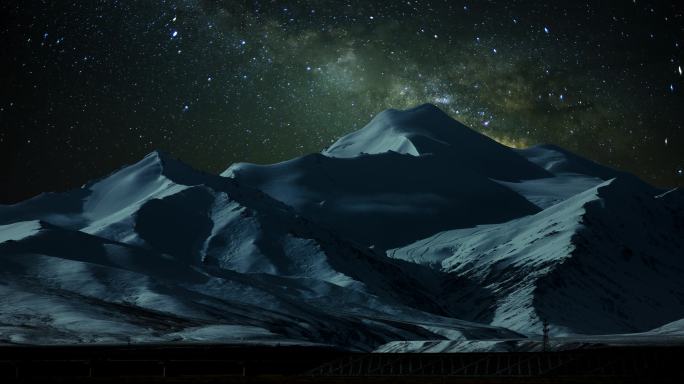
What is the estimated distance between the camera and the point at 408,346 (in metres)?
182

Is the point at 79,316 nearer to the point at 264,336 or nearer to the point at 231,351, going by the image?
the point at 264,336

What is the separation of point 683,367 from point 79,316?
501 ft

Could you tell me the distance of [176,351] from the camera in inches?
3797

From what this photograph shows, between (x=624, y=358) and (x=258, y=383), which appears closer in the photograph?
(x=258, y=383)

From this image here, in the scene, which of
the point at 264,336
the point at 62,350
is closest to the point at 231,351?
the point at 62,350

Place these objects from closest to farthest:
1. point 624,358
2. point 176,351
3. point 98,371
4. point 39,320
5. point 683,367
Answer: point 683,367 < point 624,358 < point 98,371 < point 176,351 < point 39,320

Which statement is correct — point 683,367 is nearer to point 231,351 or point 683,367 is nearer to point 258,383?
point 258,383

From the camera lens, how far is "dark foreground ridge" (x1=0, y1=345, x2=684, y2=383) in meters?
46.7

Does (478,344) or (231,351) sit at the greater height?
(231,351)

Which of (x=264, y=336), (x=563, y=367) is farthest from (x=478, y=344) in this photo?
(x=563, y=367)

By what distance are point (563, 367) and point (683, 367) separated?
25.4 ft

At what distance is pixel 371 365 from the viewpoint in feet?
238

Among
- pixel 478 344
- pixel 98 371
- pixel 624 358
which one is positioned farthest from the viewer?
pixel 478 344

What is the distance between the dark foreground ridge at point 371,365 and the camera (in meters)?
46.7
